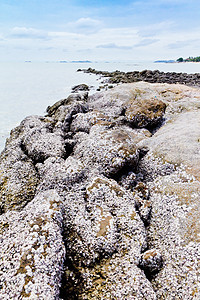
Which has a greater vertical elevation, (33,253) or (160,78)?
(160,78)

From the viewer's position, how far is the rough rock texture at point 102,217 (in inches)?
242

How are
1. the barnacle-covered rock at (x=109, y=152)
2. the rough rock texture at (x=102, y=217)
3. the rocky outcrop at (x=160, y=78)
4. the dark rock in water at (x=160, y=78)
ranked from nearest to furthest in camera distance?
the rough rock texture at (x=102, y=217)
the barnacle-covered rock at (x=109, y=152)
the rocky outcrop at (x=160, y=78)
the dark rock in water at (x=160, y=78)

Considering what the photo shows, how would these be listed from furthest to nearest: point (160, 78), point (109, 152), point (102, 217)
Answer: point (160, 78) → point (109, 152) → point (102, 217)

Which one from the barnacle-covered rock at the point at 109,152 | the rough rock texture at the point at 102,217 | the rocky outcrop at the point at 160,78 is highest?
the rocky outcrop at the point at 160,78

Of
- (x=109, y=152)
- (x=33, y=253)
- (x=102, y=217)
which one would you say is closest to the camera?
(x=33, y=253)

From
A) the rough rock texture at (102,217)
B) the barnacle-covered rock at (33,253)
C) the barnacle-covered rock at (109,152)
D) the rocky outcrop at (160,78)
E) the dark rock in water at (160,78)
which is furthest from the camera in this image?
the dark rock in water at (160,78)

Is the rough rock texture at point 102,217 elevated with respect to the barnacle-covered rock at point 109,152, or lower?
lower

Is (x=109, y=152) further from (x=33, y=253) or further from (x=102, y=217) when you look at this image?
(x=33, y=253)

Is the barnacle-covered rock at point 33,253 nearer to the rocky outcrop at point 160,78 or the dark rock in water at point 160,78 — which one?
the rocky outcrop at point 160,78

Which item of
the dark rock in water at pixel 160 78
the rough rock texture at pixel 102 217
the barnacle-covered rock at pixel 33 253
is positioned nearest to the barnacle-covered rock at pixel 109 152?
the rough rock texture at pixel 102 217

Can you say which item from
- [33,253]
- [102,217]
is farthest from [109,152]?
[33,253]

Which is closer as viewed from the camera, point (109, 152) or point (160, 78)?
point (109, 152)

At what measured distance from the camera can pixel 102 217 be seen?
799cm

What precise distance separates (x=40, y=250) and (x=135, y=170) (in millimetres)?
6607
